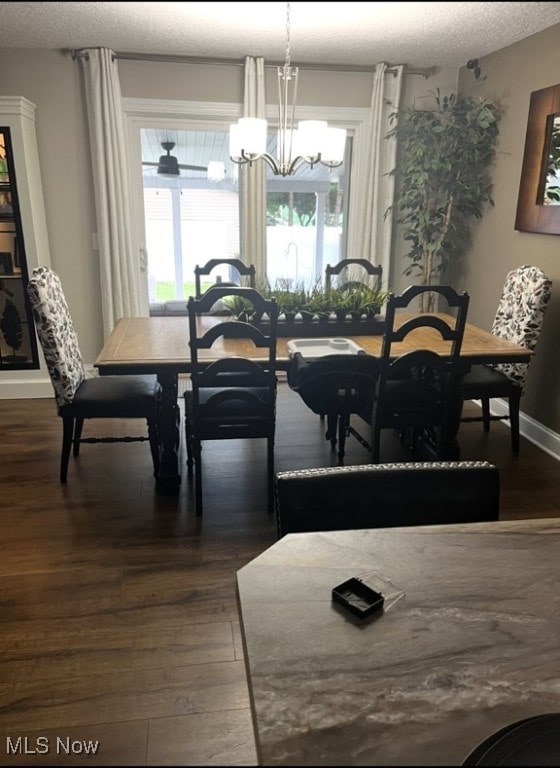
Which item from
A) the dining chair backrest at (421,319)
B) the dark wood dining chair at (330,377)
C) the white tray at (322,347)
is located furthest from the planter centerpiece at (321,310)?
the dining chair backrest at (421,319)

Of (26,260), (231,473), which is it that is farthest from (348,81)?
(231,473)

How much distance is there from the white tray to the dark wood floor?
0.76 metres

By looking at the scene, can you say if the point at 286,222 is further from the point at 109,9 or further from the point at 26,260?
the point at 109,9

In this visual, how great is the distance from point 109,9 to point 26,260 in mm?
4024

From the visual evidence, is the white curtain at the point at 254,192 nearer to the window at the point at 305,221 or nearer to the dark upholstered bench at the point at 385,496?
the window at the point at 305,221

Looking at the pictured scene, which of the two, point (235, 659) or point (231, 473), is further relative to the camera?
point (231, 473)

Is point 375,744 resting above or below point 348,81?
below

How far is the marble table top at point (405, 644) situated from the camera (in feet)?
2.26

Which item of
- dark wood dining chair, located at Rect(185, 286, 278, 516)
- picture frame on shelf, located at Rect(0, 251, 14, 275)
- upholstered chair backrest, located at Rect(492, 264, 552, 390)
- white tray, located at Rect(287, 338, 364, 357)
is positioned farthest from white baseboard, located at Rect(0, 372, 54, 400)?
upholstered chair backrest, located at Rect(492, 264, 552, 390)

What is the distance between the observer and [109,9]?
1.54 ft

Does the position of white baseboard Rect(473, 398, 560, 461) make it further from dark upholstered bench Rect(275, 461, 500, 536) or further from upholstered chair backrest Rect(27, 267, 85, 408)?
upholstered chair backrest Rect(27, 267, 85, 408)

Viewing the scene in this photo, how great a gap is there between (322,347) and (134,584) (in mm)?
1393

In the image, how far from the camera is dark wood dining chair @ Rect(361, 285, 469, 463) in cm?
263

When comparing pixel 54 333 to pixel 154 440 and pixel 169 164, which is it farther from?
pixel 169 164
